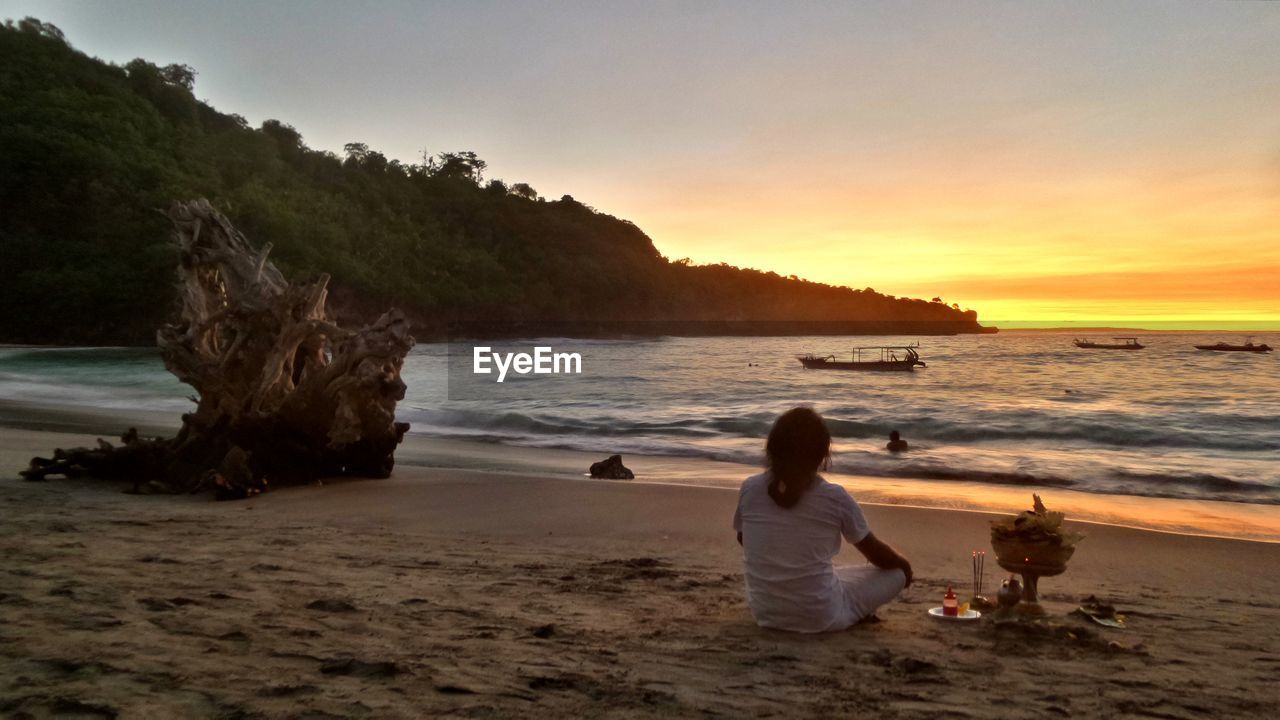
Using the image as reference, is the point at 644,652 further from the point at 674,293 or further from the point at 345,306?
the point at 674,293

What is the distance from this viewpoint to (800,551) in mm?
4496

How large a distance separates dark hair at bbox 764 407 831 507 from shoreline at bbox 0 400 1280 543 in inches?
235

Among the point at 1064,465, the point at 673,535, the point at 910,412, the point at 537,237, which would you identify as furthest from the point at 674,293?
the point at 673,535

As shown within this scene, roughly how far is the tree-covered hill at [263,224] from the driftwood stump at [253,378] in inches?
112

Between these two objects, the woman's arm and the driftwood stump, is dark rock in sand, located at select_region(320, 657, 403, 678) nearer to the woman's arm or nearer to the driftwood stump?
the woman's arm

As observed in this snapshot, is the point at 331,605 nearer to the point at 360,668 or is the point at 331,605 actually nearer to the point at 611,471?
the point at 360,668

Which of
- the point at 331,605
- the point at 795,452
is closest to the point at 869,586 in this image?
the point at 795,452

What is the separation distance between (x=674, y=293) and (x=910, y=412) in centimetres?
8855

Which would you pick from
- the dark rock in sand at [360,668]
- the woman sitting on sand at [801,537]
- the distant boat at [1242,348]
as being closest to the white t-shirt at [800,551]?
the woman sitting on sand at [801,537]

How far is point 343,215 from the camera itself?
77.8 m

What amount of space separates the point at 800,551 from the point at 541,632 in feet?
4.51

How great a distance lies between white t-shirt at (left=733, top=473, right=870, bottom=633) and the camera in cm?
447

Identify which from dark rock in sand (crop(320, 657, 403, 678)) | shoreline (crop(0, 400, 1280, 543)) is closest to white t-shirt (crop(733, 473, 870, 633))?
dark rock in sand (crop(320, 657, 403, 678))

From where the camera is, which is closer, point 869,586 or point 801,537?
point 801,537
